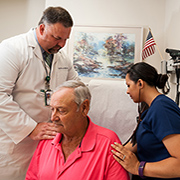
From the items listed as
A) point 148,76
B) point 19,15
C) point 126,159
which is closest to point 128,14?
point 19,15

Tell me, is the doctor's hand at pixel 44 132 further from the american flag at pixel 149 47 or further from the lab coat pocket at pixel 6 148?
the american flag at pixel 149 47

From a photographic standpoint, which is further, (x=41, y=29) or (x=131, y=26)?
(x=131, y=26)

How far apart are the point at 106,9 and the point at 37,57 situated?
1.87 m

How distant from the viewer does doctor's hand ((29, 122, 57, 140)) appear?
4.40 feet

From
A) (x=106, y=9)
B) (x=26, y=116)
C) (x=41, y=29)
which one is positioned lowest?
(x=26, y=116)

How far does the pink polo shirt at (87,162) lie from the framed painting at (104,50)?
6.04 feet

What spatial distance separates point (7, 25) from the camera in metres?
3.38

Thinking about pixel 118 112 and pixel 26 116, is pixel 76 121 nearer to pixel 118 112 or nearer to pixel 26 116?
pixel 26 116

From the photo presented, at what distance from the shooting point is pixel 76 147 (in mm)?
1249

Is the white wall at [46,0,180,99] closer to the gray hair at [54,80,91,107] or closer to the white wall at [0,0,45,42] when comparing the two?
the white wall at [0,0,45,42]

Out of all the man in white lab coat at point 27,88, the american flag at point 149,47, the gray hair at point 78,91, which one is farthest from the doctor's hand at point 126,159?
the american flag at point 149,47

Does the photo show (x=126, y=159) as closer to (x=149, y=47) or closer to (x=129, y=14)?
(x=149, y=47)

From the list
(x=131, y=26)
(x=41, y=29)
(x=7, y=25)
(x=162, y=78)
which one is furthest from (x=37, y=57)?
(x=7, y=25)

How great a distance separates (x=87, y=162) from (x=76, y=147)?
0.43 feet
